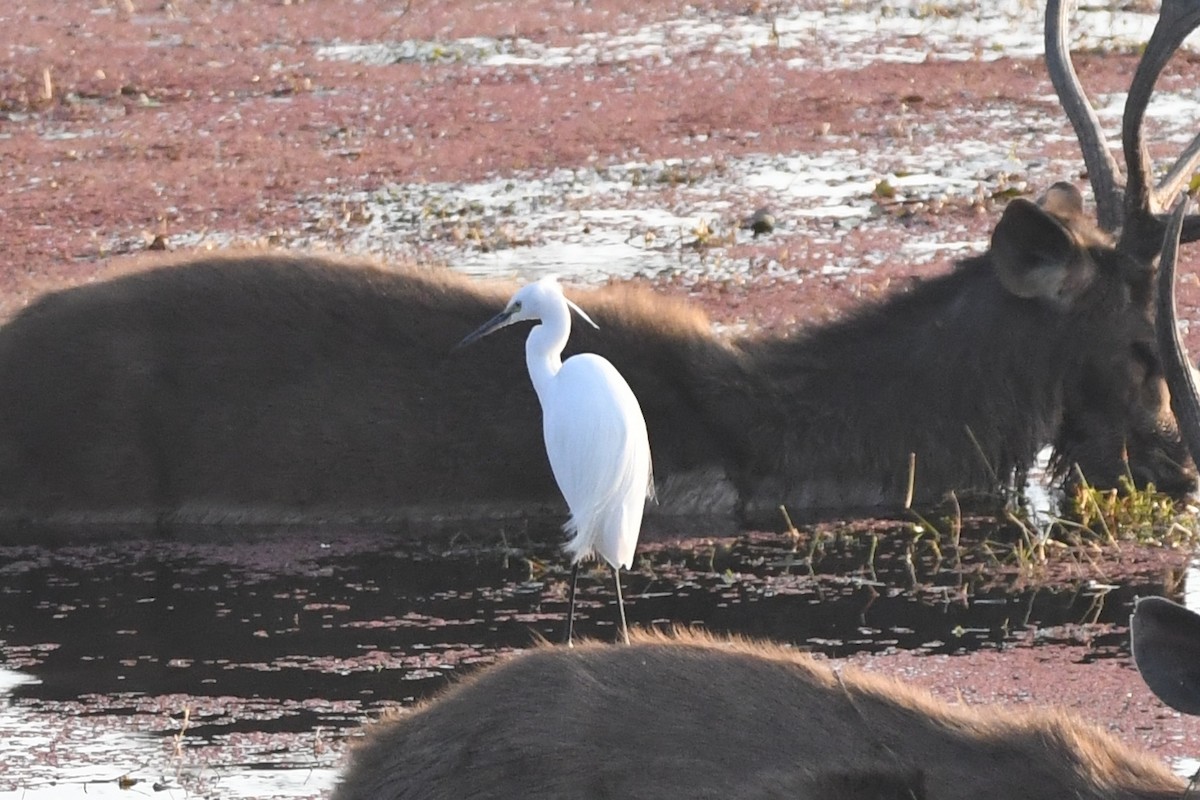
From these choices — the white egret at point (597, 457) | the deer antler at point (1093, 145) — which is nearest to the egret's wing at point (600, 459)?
the white egret at point (597, 457)

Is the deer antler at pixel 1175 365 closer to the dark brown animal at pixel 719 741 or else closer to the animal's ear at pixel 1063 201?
the dark brown animal at pixel 719 741

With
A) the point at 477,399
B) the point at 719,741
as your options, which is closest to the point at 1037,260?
the point at 477,399

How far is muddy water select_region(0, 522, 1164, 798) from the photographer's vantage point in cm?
607

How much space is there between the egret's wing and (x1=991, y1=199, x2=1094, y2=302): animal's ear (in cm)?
205

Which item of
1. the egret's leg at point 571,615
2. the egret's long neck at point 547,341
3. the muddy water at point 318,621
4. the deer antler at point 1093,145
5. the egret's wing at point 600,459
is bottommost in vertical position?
the muddy water at point 318,621

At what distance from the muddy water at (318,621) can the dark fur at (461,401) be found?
260 millimetres

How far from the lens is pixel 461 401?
853 centimetres

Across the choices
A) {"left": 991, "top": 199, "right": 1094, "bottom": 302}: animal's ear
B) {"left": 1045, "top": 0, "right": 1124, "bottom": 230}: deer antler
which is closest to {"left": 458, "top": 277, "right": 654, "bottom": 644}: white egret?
{"left": 991, "top": 199, "right": 1094, "bottom": 302}: animal's ear

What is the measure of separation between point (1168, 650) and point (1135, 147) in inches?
179

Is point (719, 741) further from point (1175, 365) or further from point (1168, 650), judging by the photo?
point (1175, 365)

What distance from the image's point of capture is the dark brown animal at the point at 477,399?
8.48m

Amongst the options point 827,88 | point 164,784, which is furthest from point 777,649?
point 827,88

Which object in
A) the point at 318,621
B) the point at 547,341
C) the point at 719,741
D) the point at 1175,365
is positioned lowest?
the point at 318,621

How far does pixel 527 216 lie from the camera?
13148mm
